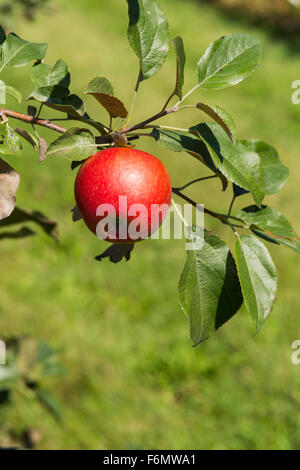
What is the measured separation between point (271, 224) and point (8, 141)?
0.35 meters

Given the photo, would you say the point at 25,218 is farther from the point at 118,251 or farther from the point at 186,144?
→ the point at 186,144

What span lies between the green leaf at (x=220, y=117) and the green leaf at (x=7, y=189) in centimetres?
22

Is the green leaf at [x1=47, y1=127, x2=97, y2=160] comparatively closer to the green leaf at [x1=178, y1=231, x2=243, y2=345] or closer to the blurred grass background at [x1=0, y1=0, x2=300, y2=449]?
the green leaf at [x1=178, y1=231, x2=243, y2=345]

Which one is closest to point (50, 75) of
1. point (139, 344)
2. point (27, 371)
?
point (27, 371)

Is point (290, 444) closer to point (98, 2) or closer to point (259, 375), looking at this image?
point (259, 375)

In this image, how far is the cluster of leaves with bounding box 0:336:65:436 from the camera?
1292 millimetres

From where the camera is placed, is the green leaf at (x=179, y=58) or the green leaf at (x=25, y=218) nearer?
the green leaf at (x=179, y=58)

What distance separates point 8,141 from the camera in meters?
0.59

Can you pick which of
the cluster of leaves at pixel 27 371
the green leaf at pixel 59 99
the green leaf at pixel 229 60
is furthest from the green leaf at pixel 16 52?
the cluster of leaves at pixel 27 371

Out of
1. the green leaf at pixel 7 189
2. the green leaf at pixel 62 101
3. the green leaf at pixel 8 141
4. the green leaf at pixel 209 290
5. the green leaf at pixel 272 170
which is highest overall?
the green leaf at pixel 272 170

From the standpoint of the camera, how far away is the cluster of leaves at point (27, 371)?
1292 mm

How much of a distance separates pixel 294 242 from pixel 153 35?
12.3 inches

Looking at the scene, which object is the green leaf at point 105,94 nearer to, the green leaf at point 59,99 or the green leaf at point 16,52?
the green leaf at point 59,99
